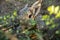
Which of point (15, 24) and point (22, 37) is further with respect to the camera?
point (15, 24)

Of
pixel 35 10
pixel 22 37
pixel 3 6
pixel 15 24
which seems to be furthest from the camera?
pixel 3 6

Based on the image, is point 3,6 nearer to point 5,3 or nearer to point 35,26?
point 5,3

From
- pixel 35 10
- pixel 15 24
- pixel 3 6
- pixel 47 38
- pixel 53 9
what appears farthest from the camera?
pixel 3 6

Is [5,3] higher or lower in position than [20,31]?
higher

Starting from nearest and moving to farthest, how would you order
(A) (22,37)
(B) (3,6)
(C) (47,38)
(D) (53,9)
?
(D) (53,9) → (C) (47,38) → (A) (22,37) → (B) (3,6)

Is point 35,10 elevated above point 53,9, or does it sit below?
above

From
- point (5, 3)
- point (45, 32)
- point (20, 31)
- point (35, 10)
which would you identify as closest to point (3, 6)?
point (5, 3)

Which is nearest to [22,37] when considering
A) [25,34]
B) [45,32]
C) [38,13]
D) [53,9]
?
[25,34]

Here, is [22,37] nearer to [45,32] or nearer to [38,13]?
[45,32]

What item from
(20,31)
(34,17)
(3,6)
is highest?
(3,6)
